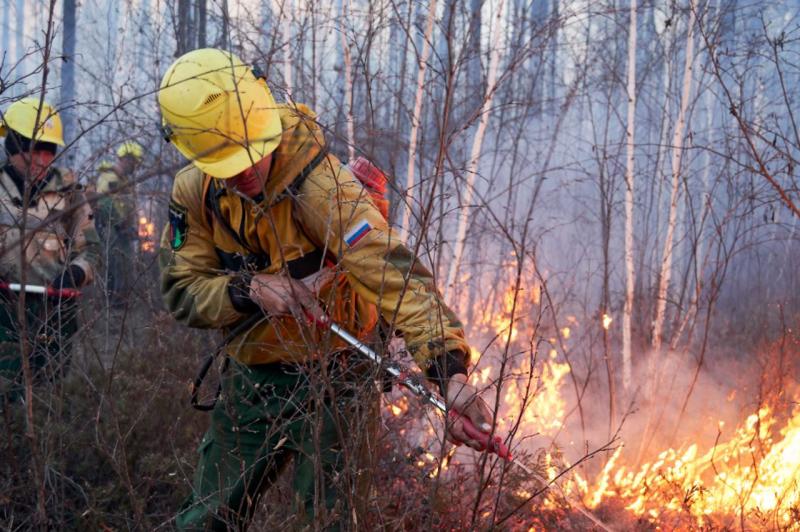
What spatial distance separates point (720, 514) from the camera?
13.6ft

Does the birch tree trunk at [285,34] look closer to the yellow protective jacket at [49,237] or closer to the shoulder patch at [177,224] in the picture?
the yellow protective jacket at [49,237]

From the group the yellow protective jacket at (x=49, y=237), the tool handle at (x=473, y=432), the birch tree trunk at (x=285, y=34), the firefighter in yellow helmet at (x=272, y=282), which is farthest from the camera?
the birch tree trunk at (x=285, y=34)

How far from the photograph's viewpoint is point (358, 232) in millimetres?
2572

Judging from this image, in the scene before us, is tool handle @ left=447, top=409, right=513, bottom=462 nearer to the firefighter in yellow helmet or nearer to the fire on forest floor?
the firefighter in yellow helmet

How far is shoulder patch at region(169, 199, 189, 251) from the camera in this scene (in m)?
3.00

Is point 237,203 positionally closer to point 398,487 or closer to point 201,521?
point 201,521

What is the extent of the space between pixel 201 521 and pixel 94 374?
3107mm

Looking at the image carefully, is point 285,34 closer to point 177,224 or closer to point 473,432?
point 177,224

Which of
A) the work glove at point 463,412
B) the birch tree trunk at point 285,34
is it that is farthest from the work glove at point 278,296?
the birch tree trunk at point 285,34

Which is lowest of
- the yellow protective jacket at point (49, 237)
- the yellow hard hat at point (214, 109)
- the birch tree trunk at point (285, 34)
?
the yellow protective jacket at point (49, 237)

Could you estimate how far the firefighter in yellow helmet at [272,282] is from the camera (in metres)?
2.43

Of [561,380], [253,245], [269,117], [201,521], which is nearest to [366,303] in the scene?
[253,245]

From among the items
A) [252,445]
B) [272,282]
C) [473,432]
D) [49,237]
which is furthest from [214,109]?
[49,237]

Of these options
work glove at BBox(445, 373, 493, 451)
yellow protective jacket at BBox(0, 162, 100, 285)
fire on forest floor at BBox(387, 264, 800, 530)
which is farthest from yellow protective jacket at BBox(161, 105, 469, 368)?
yellow protective jacket at BBox(0, 162, 100, 285)
